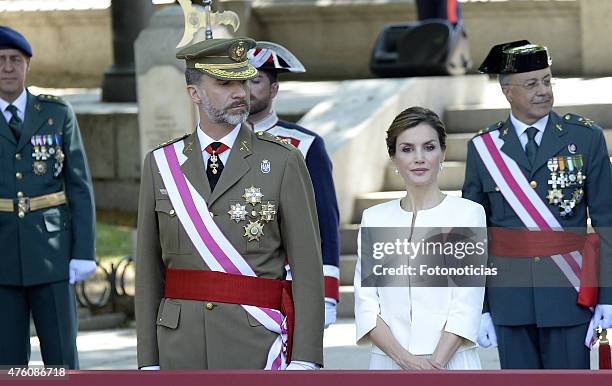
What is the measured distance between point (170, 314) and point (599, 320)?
5.92 feet

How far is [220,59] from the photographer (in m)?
4.96

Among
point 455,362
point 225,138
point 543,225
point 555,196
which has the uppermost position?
point 225,138

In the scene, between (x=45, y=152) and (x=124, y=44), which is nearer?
(x=45, y=152)

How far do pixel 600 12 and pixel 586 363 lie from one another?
9977mm

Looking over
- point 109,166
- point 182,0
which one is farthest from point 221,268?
point 109,166

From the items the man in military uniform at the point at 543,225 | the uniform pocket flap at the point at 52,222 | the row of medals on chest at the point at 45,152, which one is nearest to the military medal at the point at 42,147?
the row of medals on chest at the point at 45,152

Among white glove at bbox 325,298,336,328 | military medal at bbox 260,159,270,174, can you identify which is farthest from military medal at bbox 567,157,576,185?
military medal at bbox 260,159,270,174

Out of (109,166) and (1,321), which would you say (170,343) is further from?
(109,166)

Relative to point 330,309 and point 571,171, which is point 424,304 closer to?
point 571,171

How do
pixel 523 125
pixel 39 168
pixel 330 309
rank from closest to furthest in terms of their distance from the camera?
pixel 523 125
pixel 330 309
pixel 39 168

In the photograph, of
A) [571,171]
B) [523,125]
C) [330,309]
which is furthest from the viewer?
[330,309]

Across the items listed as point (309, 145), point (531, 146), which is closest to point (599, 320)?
point (531, 146)

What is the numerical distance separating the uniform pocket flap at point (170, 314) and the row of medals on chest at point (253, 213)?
1.05ft

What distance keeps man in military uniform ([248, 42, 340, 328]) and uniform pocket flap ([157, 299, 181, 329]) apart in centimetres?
138
